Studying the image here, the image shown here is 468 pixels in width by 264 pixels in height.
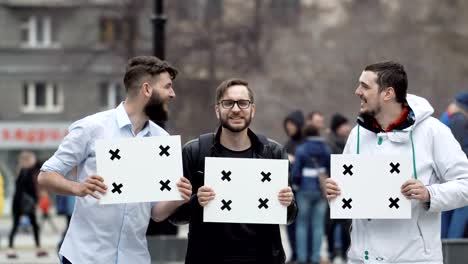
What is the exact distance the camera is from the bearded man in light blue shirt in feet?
26.3

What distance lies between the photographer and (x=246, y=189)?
8.00 m

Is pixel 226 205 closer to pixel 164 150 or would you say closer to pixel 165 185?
pixel 165 185

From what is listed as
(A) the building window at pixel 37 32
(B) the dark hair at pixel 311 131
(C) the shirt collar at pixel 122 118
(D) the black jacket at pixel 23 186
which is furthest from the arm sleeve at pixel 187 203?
(A) the building window at pixel 37 32

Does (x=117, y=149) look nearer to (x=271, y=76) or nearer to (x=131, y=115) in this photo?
(x=131, y=115)

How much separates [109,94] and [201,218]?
53.7 metres

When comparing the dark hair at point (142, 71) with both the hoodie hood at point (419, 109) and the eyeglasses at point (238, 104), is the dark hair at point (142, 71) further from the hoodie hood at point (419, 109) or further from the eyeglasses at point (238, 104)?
the hoodie hood at point (419, 109)

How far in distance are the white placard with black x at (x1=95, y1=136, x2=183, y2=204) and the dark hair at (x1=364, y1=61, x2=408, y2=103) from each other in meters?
1.20

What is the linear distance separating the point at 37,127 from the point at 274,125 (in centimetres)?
887

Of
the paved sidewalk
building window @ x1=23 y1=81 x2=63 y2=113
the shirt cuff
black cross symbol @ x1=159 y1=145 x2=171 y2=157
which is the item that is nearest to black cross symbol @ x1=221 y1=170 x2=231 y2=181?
black cross symbol @ x1=159 y1=145 x2=171 y2=157

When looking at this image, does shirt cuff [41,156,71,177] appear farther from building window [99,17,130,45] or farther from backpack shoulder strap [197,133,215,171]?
building window [99,17,130,45]

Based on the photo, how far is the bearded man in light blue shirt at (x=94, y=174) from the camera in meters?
8.03

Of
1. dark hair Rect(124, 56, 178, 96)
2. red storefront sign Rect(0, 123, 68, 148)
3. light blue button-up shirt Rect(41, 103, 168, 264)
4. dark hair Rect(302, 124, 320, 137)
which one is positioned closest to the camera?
light blue button-up shirt Rect(41, 103, 168, 264)

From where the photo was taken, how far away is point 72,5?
57.3 m

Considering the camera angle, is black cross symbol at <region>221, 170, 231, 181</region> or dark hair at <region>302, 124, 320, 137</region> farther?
dark hair at <region>302, 124, 320, 137</region>
